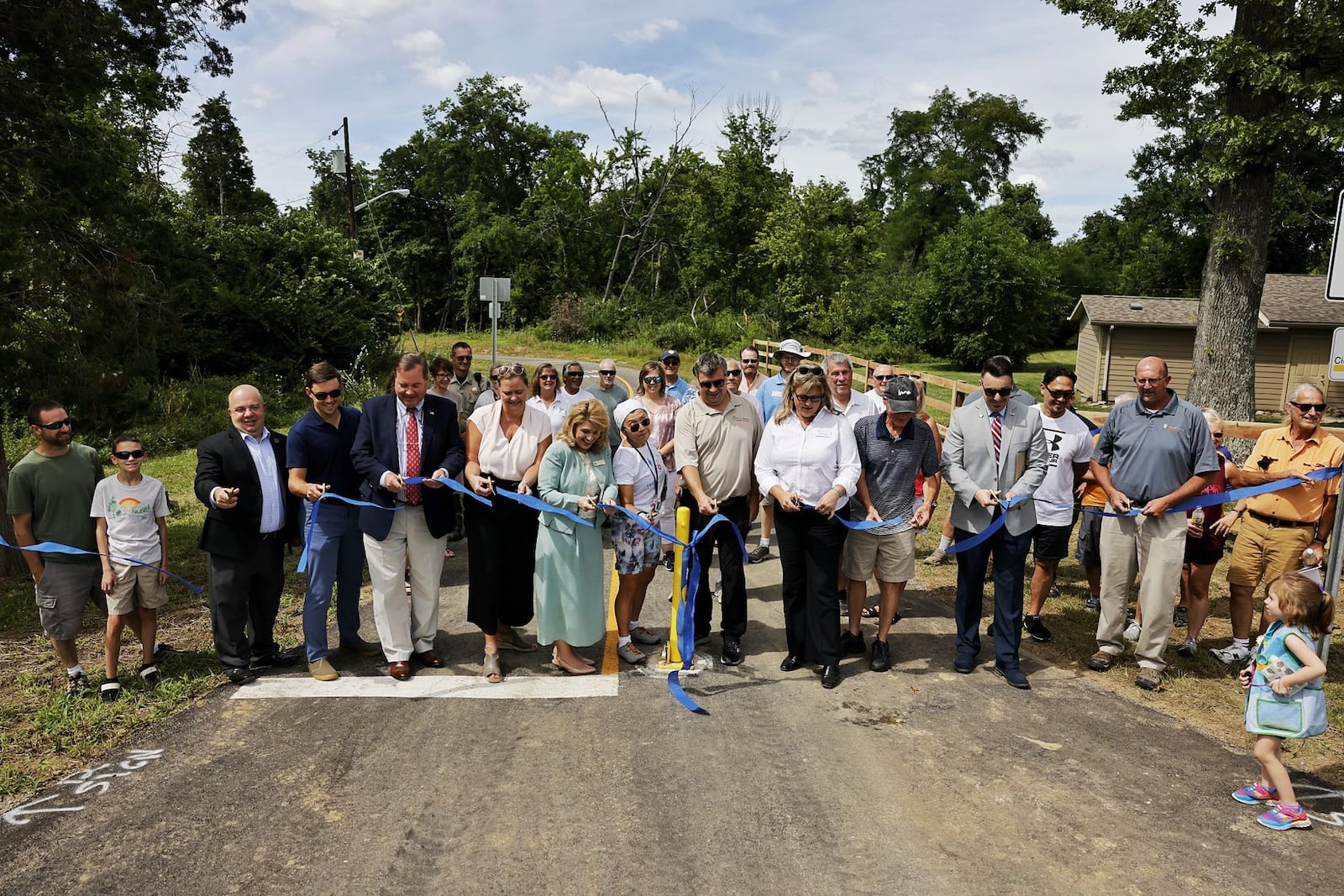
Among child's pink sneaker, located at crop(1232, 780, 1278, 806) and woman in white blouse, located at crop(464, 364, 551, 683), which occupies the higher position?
woman in white blouse, located at crop(464, 364, 551, 683)

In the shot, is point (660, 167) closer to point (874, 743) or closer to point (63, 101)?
point (63, 101)

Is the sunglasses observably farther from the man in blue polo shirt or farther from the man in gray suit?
the man in blue polo shirt

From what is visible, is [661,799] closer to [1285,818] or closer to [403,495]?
[403,495]

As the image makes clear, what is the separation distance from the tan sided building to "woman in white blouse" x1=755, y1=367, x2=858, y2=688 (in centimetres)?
2335

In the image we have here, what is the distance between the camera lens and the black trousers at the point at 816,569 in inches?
236

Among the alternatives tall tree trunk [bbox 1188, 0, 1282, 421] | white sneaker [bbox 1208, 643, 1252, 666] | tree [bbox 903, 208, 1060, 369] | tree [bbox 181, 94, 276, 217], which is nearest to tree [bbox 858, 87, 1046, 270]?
tree [bbox 903, 208, 1060, 369]

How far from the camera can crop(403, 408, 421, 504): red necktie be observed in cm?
595

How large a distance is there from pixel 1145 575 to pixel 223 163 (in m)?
51.9

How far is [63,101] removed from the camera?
26.7 ft

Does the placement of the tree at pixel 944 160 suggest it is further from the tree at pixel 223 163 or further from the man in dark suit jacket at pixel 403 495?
the man in dark suit jacket at pixel 403 495

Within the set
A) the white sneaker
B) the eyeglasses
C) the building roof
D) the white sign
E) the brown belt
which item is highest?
the building roof

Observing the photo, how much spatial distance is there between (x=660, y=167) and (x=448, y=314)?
590 inches

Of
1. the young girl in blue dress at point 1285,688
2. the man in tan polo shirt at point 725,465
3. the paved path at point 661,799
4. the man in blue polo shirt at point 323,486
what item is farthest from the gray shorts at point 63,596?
the young girl in blue dress at point 1285,688

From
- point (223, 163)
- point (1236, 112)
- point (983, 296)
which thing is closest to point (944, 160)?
point (983, 296)
